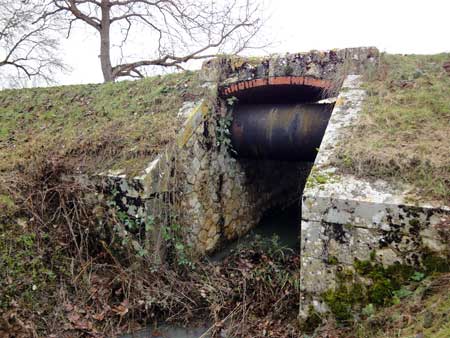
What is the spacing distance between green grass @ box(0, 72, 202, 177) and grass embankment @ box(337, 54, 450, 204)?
2333 mm

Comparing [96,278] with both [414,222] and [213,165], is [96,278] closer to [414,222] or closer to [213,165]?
[213,165]

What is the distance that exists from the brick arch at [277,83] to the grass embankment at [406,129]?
1.83ft

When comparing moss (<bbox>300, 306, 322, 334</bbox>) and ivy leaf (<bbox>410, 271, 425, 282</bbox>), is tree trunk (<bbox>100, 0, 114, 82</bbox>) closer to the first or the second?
moss (<bbox>300, 306, 322, 334</bbox>)

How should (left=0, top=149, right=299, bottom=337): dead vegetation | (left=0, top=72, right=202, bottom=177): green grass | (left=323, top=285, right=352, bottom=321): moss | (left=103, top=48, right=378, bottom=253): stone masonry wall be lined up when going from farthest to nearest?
1. (left=0, top=72, right=202, bottom=177): green grass
2. (left=103, top=48, right=378, bottom=253): stone masonry wall
3. (left=0, top=149, right=299, bottom=337): dead vegetation
4. (left=323, top=285, right=352, bottom=321): moss

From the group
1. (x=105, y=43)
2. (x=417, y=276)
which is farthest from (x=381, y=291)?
(x=105, y=43)

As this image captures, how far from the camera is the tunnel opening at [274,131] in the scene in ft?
15.2

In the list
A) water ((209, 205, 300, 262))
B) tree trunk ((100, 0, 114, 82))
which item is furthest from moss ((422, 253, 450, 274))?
tree trunk ((100, 0, 114, 82))

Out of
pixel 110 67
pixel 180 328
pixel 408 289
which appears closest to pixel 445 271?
pixel 408 289

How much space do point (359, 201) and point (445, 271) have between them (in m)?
0.72

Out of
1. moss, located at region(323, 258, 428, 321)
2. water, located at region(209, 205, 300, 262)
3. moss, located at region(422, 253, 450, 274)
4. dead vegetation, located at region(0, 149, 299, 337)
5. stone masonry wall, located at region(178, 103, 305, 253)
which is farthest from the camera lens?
water, located at region(209, 205, 300, 262)

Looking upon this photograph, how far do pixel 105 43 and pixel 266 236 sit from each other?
10072mm

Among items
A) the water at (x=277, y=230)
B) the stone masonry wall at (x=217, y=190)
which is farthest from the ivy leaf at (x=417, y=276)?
the water at (x=277, y=230)

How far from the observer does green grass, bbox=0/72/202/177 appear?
15.0 ft

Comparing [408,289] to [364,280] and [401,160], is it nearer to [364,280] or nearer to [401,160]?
[364,280]
